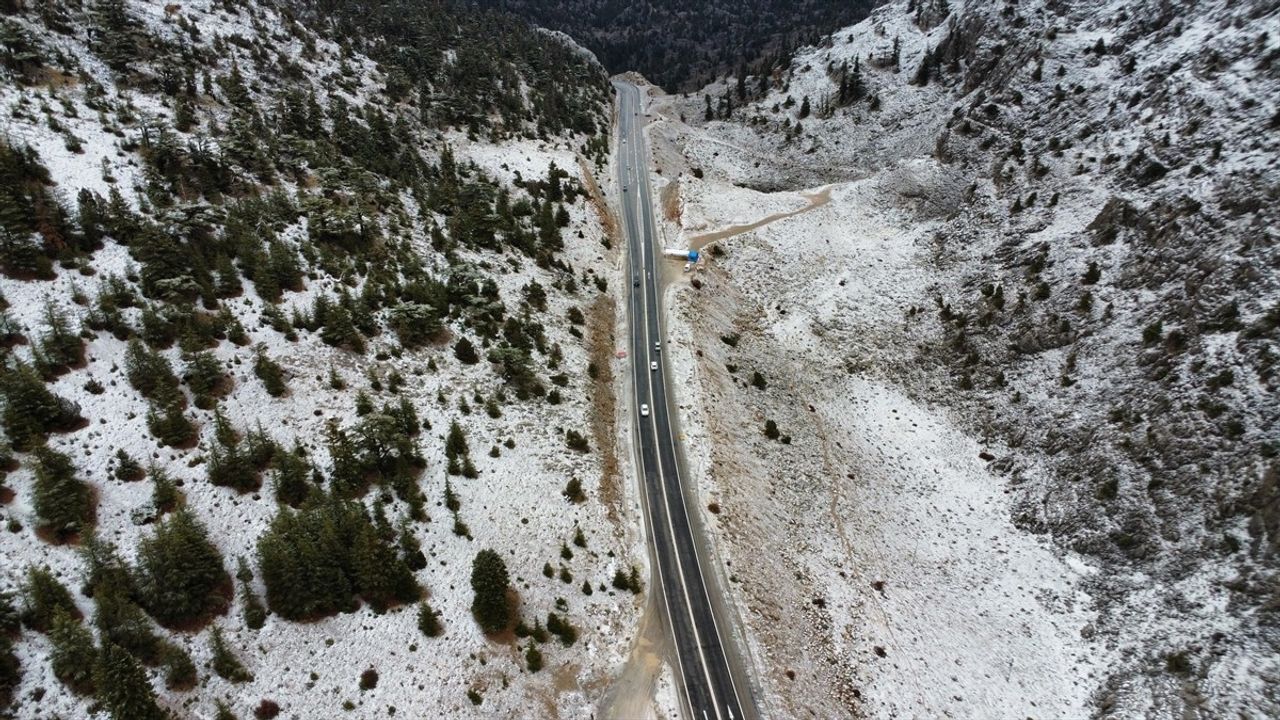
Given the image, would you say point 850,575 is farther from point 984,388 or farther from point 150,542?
point 150,542

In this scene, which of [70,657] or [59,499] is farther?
[59,499]

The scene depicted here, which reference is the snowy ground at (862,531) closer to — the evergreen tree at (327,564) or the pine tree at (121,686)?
the evergreen tree at (327,564)

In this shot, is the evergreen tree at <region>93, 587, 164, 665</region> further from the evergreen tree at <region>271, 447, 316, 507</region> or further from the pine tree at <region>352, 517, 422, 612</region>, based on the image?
the pine tree at <region>352, 517, 422, 612</region>

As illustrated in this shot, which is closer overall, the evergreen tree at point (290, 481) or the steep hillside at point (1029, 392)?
the evergreen tree at point (290, 481)

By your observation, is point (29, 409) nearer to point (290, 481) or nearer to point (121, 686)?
point (290, 481)

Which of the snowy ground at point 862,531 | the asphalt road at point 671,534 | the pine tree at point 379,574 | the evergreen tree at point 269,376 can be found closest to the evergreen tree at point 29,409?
the evergreen tree at point 269,376

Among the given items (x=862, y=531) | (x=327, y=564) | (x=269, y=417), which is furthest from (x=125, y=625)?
(x=862, y=531)

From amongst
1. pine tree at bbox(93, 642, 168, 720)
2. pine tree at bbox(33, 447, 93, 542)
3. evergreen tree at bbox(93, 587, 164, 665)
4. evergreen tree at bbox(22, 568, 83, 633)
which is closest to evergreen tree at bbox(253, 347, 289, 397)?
pine tree at bbox(33, 447, 93, 542)
